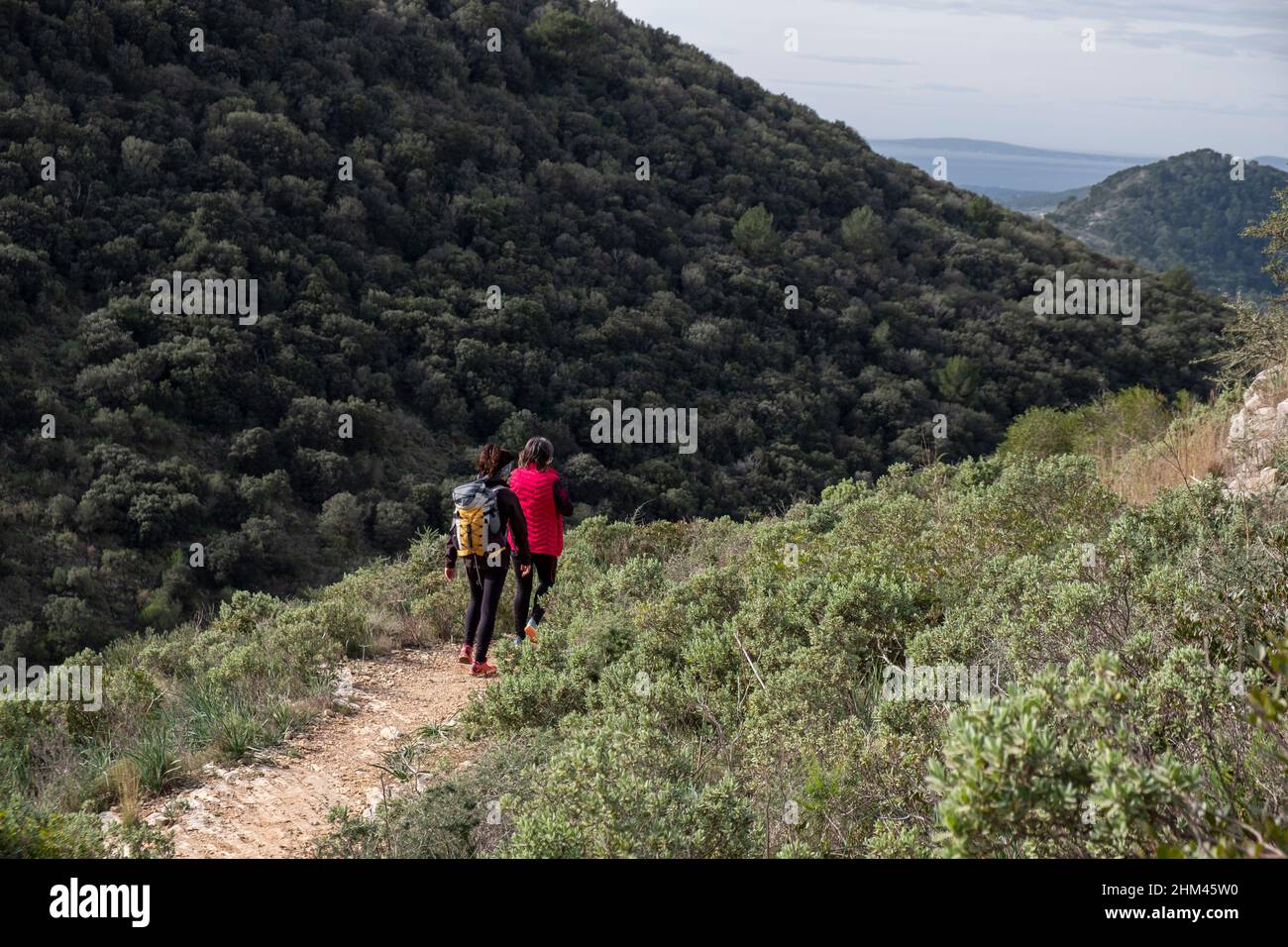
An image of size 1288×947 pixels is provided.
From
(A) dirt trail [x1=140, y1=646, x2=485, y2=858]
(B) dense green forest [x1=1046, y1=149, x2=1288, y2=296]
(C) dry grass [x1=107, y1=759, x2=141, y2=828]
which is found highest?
(B) dense green forest [x1=1046, y1=149, x2=1288, y2=296]

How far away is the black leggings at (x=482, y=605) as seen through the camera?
6676 millimetres

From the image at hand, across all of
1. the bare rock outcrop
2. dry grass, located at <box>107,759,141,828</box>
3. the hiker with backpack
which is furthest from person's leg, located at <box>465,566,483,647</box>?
the bare rock outcrop

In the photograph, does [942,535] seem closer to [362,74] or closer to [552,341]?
[552,341]

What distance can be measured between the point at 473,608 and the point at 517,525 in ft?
2.38

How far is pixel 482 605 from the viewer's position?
6.89 meters

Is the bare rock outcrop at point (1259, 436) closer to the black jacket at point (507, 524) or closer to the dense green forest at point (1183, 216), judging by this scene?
the black jacket at point (507, 524)

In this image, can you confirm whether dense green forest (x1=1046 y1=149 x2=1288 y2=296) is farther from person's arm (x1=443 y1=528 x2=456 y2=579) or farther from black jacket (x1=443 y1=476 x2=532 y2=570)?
person's arm (x1=443 y1=528 x2=456 y2=579)

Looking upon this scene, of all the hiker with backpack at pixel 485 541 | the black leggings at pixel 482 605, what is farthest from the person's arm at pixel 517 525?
the black leggings at pixel 482 605

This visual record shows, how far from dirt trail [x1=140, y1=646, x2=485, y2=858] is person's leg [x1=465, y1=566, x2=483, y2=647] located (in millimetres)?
326

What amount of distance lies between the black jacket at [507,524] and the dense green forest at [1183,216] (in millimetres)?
77585

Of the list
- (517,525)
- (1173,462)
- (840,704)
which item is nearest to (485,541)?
(517,525)

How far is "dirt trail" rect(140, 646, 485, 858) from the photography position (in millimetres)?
4281

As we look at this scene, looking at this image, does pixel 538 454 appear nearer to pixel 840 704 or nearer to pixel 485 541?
pixel 485 541

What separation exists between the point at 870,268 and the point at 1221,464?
24455mm
